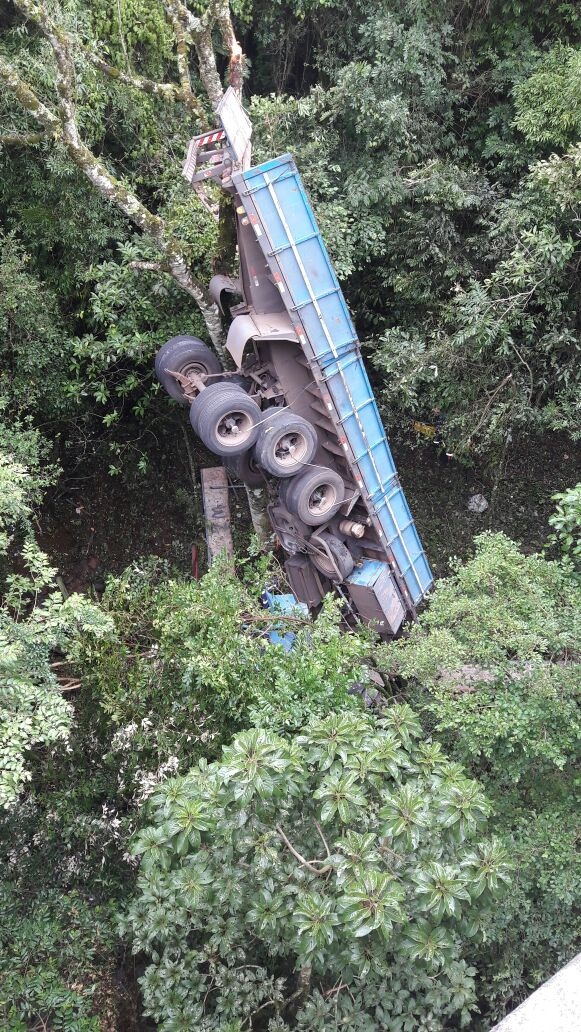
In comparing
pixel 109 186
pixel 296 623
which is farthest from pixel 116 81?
pixel 296 623

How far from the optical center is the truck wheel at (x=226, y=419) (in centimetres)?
598

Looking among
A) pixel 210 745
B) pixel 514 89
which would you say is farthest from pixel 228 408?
pixel 514 89

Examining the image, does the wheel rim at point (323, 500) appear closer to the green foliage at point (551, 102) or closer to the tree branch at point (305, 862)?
the tree branch at point (305, 862)

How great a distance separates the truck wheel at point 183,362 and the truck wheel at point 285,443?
3.50ft

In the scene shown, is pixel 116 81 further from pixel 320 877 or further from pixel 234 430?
pixel 320 877

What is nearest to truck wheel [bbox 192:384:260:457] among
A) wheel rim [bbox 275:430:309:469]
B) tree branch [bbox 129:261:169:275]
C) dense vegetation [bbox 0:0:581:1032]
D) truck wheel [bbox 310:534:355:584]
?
wheel rim [bbox 275:430:309:469]

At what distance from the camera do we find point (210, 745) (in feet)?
16.2

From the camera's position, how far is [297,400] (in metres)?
6.67

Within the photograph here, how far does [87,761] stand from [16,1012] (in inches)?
71.8

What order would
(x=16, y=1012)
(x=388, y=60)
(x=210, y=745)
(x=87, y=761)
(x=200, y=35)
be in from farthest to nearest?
(x=388, y=60) < (x=200, y=35) < (x=87, y=761) < (x=210, y=745) < (x=16, y=1012)

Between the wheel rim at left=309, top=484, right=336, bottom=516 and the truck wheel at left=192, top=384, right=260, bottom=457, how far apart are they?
844 millimetres

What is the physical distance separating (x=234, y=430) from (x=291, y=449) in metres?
0.57

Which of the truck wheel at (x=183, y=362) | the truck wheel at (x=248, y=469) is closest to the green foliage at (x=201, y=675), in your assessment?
the truck wheel at (x=248, y=469)

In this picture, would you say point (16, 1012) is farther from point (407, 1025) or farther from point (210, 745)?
point (407, 1025)
